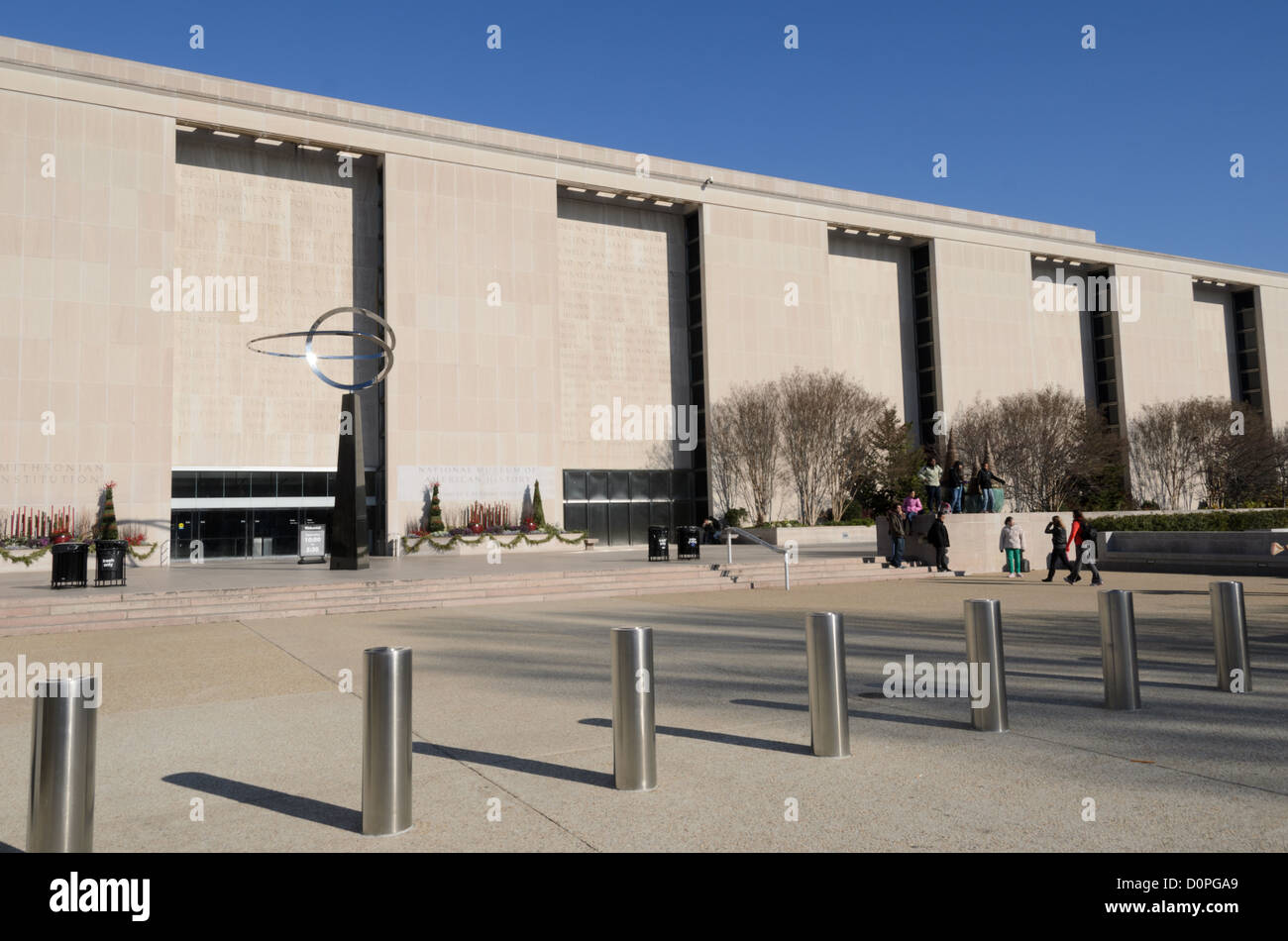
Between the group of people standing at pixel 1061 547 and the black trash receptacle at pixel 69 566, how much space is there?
2115 cm

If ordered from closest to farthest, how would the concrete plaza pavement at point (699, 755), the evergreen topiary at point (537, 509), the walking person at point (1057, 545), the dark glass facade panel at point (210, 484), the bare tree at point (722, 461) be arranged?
the concrete plaza pavement at point (699, 755)
the walking person at point (1057, 545)
the dark glass facade panel at point (210, 484)
the evergreen topiary at point (537, 509)
the bare tree at point (722, 461)

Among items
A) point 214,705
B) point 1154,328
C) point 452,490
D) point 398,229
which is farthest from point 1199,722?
point 1154,328

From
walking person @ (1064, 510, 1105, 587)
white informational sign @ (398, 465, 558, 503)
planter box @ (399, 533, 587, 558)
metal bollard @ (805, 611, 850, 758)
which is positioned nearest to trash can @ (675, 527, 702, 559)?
walking person @ (1064, 510, 1105, 587)

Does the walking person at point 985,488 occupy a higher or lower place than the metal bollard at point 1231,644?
higher

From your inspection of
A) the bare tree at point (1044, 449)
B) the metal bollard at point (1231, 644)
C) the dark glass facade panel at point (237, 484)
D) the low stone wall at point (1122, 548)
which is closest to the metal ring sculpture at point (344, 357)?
the dark glass facade panel at point (237, 484)

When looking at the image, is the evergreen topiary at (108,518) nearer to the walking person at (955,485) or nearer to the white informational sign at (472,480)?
the white informational sign at (472,480)

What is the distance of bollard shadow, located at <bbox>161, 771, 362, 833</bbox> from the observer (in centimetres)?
440

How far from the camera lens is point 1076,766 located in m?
5.06

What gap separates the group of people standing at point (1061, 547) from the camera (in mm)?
19297

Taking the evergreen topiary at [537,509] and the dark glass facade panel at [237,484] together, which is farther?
the evergreen topiary at [537,509]

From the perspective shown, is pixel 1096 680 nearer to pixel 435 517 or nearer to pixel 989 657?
pixel 989 657

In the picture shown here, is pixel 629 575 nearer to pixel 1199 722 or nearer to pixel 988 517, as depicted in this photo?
pixel 988 517

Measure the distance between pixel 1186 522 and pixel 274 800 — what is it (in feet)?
95.8

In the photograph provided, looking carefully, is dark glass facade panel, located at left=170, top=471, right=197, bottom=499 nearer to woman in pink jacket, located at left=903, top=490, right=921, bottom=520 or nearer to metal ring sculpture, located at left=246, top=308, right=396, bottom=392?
metal ring sculpture, located at left=246, top=308, right=396, bottom=392
